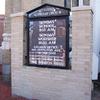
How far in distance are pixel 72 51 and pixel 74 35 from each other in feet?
1.17

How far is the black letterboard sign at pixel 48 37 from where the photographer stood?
5.89 m

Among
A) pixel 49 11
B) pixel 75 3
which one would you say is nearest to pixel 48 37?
pixel 49 11

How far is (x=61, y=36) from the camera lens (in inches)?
233

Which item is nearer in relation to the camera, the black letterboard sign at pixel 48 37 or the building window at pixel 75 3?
the black letterboard sign at pixel 48 37

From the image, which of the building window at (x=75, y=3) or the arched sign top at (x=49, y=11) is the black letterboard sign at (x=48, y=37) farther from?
the building window at (x=75, y=3)

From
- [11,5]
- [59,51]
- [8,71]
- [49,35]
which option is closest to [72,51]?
[59,51]

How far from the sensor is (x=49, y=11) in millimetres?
6137

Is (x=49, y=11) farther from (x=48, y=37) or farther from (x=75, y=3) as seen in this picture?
(x=75, y=3)

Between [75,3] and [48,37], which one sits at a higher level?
[75,3]

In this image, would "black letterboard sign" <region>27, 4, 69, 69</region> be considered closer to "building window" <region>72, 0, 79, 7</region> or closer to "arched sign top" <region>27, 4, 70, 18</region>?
"arched sign top" <region>27, 4, 70, 18</region>

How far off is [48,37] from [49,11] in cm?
61

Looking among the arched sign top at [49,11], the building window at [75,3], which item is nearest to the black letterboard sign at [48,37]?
the arched sign top at [49,11]

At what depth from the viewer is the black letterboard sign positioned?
5891mm

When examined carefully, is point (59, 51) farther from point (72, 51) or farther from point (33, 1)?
point (33, 1)
